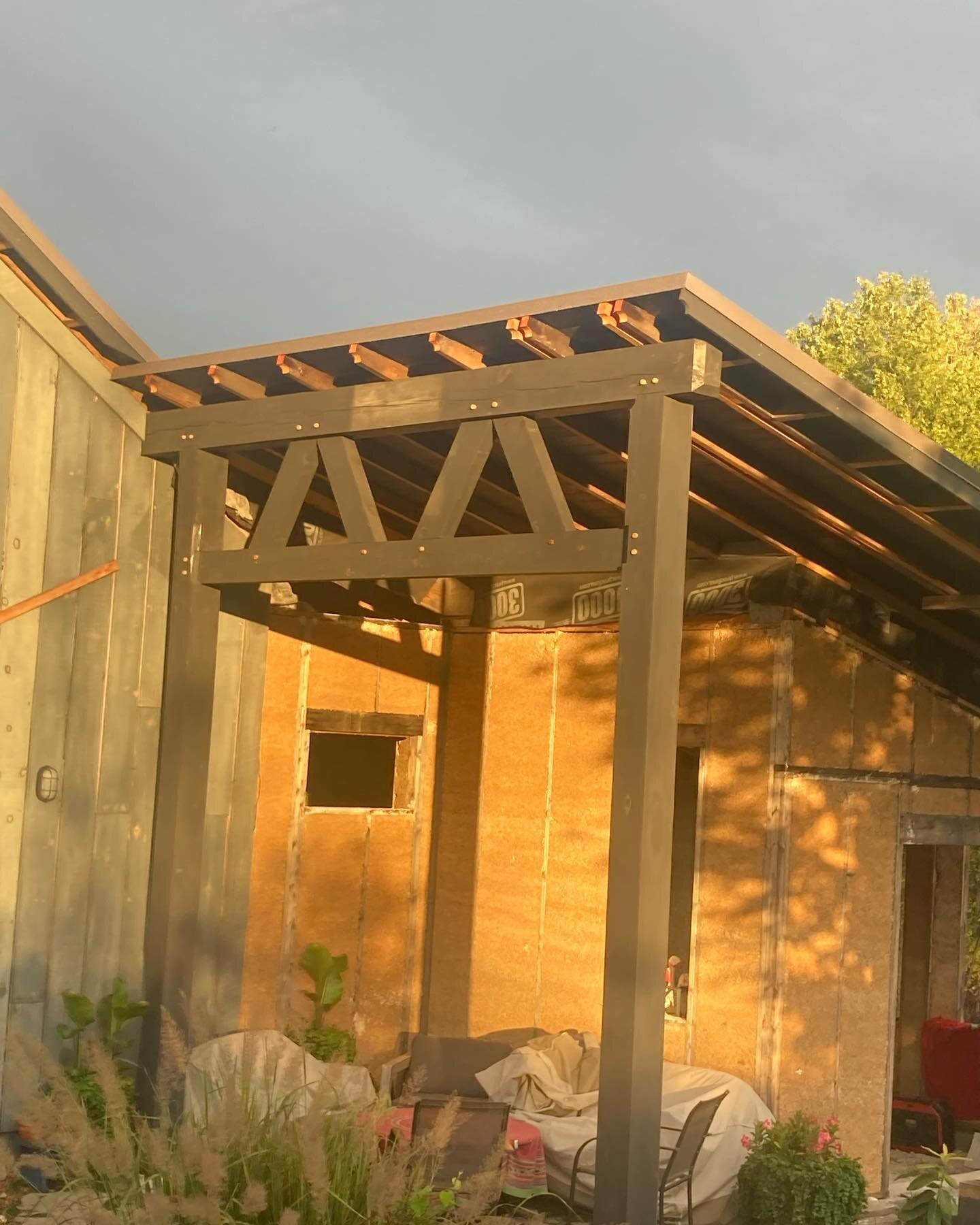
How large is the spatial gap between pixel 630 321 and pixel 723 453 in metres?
1.44

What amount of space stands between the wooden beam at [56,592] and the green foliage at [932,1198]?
5.54 metres

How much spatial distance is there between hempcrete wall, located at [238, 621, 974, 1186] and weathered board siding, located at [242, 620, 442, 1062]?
0.02 meters

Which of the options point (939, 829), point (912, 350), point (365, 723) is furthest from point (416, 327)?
point (912, 350)

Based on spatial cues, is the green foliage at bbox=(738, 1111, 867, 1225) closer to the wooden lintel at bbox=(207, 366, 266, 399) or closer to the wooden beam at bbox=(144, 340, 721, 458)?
the wooden beam at bbox=(144, 340, 721, 458)

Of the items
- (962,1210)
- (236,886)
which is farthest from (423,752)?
(962,1210)

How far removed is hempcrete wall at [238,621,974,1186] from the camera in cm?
873

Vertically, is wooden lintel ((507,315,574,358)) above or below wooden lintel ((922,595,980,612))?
above

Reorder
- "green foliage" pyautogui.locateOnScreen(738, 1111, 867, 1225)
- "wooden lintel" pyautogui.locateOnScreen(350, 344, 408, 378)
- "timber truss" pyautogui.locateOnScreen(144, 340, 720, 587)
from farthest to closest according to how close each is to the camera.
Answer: "green foliage" pyautogui.locateOnScreen(738, 1111, 867, 1225), "wooden lintel" pyautogui.locateOnScreen(350, 344, 408, 378), "timber truss" pyautogui.locateOnScreen(144, 340, 720, 587)

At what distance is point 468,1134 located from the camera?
6.67 meters

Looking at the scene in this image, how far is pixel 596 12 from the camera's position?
149125 mm

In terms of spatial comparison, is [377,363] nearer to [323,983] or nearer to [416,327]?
[416,327]

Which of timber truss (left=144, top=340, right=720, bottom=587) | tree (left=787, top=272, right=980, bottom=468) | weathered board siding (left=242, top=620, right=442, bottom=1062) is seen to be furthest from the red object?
tree (left=787, top=272, right=980, bottom=468)

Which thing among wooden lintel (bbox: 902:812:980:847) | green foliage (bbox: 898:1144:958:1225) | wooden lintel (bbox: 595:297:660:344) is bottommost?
green foliage (bbox: 898:1144:958:1225)

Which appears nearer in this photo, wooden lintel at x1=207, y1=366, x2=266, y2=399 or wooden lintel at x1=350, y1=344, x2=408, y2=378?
wooden lintel at x1=350, y1=344, x2=408, y2=378
